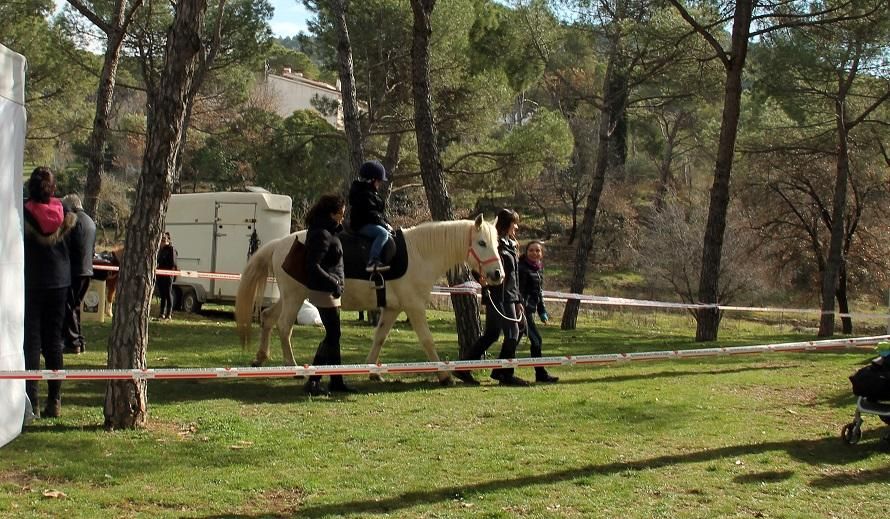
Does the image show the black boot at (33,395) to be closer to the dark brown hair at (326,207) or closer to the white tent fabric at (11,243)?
the white tent fabric at (11,243)

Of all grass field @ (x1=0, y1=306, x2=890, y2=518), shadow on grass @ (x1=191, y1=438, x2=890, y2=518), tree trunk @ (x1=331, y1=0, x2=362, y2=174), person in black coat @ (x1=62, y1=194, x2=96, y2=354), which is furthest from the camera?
tree trunk @ (x1=331, y1=0, x2=362, y2=174)

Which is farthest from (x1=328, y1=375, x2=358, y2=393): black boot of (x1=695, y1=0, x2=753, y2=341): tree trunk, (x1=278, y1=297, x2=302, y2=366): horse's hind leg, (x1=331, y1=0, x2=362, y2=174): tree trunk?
(x1=695, y1=0, x2=753, y2=341): tree trunk

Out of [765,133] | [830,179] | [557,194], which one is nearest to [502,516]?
[765,133]

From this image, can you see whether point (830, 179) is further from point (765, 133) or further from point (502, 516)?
point (502, 516)

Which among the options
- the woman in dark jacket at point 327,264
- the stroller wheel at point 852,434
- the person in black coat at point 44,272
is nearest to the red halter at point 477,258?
the woman in dark jacket at point 327,264

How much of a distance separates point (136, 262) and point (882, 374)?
5781 millimetres

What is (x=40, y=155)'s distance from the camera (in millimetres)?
33125

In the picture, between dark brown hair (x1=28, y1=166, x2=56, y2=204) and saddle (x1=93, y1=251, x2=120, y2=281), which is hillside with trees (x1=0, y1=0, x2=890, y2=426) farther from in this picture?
dark brown hair (x1=28, y1=166, x2=56, y2=204)

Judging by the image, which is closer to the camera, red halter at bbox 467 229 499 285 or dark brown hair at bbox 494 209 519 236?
red halter at bbox 467 229 499 285

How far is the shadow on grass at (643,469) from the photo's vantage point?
5.33 m

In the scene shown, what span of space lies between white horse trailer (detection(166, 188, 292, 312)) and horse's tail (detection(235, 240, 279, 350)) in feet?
30.5

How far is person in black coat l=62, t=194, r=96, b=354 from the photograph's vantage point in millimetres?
8531

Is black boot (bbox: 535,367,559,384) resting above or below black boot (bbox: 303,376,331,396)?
above

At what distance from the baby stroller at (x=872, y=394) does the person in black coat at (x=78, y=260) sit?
6.69 m
